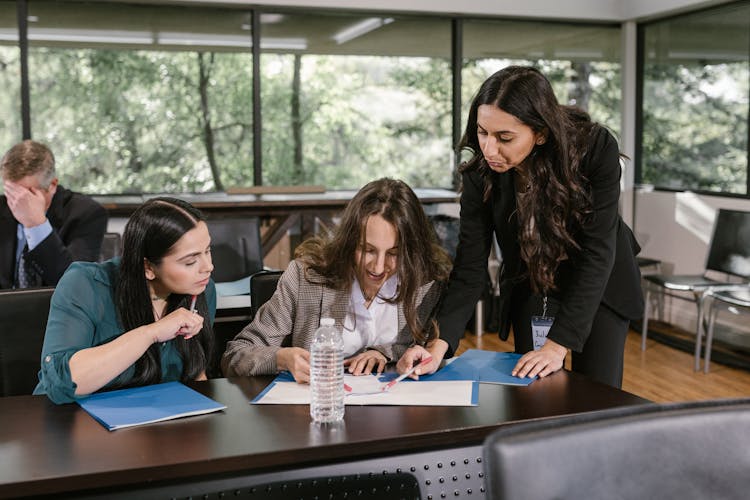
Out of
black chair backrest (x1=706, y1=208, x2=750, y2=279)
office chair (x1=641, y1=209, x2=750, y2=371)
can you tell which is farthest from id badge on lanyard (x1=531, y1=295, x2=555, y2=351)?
black chair backrest (x1=706, y1=208, x2=750, y2=279)

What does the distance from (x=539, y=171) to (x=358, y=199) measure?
44cm

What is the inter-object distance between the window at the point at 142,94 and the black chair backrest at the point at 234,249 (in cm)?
204

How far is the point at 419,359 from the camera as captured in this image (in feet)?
6.47

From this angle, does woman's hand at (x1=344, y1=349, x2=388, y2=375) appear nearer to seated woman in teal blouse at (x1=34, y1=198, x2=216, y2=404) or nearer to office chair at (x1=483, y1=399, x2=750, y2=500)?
seated woman in teal blouse at (x1=34, y1=198, x2=216, y2=404)

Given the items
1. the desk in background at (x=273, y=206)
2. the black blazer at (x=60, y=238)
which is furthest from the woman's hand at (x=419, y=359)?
the desk in background at (x=273, y=206)

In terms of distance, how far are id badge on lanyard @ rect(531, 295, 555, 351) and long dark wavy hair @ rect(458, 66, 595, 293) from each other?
82 mm

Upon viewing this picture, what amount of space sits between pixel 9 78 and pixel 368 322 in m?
4.03

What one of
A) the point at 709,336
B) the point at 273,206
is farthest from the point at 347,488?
the point at 273,206

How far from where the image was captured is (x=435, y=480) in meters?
1.67

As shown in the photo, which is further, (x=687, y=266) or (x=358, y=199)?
(x=687, y=266)

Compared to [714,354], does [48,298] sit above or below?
above

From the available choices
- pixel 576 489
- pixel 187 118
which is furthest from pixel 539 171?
pixel 187 118

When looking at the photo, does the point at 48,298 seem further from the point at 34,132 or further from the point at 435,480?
the point at 34,132

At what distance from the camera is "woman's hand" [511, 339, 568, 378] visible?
6.33 ft
